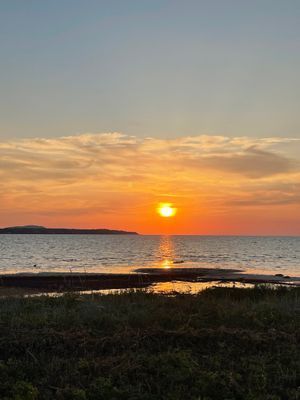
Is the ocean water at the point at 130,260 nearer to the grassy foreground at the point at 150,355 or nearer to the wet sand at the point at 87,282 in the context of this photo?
the wet sand at the point at 87,282

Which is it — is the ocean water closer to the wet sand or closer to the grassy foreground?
the wet sand

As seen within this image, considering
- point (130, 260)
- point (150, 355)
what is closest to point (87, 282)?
point (150, 355)

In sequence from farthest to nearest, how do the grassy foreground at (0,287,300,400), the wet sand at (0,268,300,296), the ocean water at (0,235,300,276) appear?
the ocean water at (0,235,300,276)
the wet sand at (0,268,300,296)
the grassy foreground at (0,287,300,400)

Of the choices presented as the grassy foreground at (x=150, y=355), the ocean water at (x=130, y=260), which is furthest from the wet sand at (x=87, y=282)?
the grassy foreground at (x=150, y=355)

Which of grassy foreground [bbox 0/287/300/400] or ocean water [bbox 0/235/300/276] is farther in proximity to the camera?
ocean water [bbox 0/235/300/276]

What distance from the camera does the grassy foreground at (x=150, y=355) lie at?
776 cm

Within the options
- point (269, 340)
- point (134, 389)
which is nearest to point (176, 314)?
point (269, 340)

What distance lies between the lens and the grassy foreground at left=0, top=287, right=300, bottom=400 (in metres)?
7.76

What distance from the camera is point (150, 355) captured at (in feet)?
30.8

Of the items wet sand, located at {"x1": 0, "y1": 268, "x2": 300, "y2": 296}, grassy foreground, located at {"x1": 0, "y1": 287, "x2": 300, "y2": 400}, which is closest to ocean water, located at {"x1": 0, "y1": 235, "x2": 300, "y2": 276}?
wet sand, located at {"x1": 0, "y1": 268, "x2": 300, "y2": 296}

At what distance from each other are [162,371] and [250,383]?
152 centimetres

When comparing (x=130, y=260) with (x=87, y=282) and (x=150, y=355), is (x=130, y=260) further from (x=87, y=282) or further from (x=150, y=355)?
(x=150, y=355)

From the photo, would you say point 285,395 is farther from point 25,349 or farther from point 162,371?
point 25,349

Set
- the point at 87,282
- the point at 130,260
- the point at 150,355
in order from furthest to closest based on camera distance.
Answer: the point at 130,260 → the point at 87,282 → the point at 150,355
